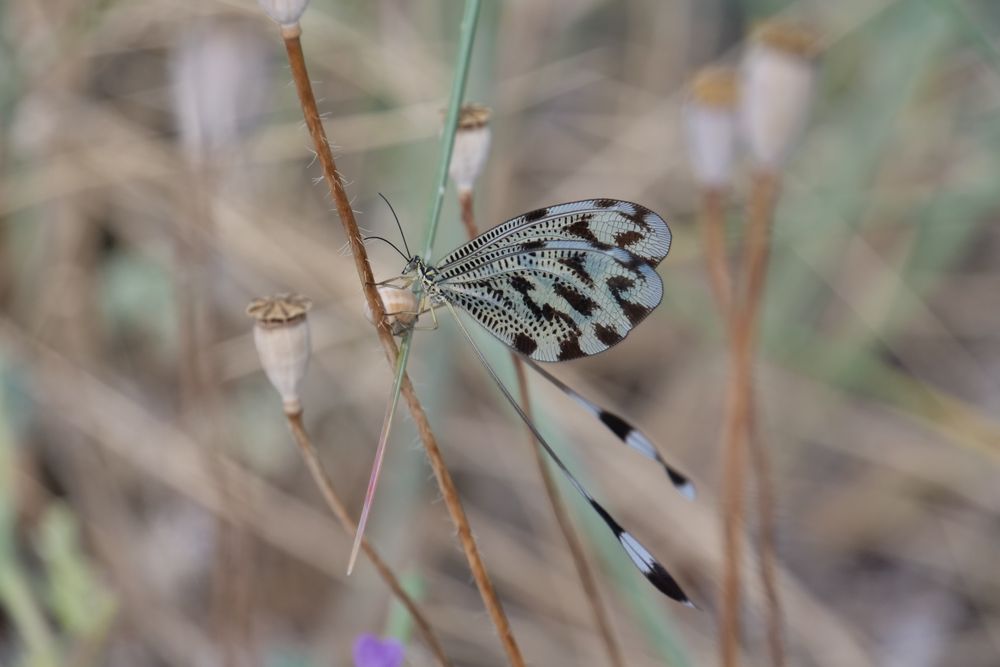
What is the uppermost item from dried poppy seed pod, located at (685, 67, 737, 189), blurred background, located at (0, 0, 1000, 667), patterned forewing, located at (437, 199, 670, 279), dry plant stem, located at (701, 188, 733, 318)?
blurred background, located at (0, 0, 1000, 667)

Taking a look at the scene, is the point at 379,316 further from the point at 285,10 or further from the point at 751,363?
the point at 751,363

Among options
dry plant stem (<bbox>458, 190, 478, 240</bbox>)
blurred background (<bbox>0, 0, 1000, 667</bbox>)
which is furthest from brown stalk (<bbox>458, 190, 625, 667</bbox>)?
blurred background (<bbox>0, 0, 1000, 667</bbox>)

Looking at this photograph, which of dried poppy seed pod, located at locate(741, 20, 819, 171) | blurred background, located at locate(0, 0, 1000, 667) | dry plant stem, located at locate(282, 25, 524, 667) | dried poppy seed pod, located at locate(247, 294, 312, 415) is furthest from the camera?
blurred background, located at locate(0, 0, 1000, 667)

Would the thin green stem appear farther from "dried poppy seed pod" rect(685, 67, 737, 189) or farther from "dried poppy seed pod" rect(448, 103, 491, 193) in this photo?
"dried poppy seed pod" rect(685, 67, 737, 189)

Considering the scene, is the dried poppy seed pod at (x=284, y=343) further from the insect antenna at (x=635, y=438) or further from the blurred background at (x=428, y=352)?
the blurred background at (x=428, y=352)

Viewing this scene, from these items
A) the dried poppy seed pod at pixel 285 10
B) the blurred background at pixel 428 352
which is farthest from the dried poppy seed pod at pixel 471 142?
the blurred background at pixel 428 352

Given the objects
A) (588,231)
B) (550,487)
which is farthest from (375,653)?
(588,231)
